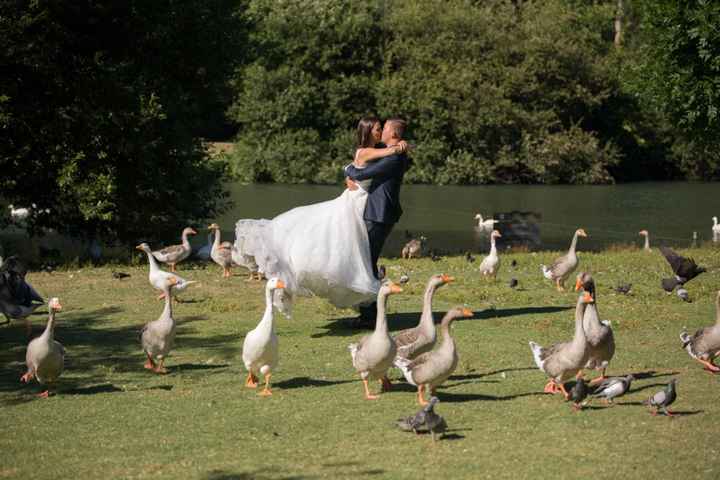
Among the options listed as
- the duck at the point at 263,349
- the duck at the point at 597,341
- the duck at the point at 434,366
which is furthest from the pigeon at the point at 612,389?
the duck at the point at 263,349

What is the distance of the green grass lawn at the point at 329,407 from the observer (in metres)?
9.09

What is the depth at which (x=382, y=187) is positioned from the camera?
15.0 m

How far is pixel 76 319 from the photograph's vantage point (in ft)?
55.1

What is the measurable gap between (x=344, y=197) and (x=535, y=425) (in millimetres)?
6042

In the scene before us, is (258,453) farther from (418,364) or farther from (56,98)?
(56,98)

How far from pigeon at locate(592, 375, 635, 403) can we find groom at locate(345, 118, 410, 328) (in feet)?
16.1

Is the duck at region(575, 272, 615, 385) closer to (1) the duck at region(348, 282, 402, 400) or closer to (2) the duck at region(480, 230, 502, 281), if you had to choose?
(1) the duck at region(348, 282, 402, 400)

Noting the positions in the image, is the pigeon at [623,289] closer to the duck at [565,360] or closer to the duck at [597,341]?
the duck at [597,341]

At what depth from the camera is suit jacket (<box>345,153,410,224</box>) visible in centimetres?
1491

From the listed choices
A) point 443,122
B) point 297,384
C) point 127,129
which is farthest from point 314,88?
point 297,384

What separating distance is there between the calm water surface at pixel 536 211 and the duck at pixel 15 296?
18420 millimetres

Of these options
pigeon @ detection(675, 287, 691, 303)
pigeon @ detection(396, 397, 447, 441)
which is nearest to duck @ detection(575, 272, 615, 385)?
pigeon @ detection(396, 397, 447, 441)

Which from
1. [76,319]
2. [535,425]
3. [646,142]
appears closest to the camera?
[535,425]

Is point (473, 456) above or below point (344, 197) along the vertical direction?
below
